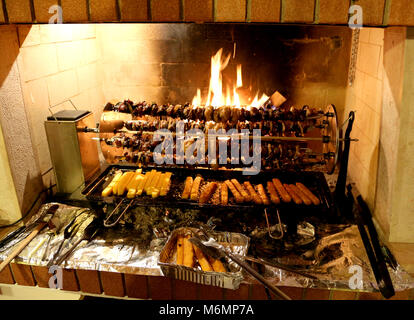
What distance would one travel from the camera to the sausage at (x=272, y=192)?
300cm

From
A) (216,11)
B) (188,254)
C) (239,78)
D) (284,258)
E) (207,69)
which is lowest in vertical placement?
(284,258)

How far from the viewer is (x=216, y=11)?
2.50 m

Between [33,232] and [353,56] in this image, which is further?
[353,56]

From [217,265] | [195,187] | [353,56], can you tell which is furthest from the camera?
[353,56]

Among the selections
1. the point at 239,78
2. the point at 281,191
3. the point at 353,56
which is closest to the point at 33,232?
the point at 281,191

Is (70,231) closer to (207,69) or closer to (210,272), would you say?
(210,272)

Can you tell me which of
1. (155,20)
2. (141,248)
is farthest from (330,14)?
(141,248)

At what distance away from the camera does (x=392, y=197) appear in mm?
2715

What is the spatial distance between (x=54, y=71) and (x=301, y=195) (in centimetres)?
282

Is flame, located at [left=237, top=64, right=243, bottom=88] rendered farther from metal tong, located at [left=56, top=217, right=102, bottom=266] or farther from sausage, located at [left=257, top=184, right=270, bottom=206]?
metal tong, located at [left=56, top=217, right=102, bottom=266]

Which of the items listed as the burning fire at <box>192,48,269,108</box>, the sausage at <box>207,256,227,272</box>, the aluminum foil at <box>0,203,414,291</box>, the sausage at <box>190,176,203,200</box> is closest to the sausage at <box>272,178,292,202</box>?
the aluminum foil at <box>0,203,414,291</box>

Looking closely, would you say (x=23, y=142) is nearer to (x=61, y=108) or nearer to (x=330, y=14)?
(x=61, y=108)

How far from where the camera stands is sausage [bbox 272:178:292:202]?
303 centimetres

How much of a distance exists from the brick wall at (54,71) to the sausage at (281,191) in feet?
7.66
